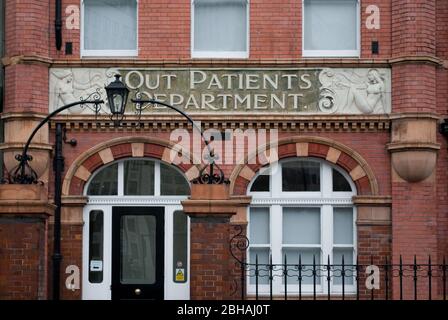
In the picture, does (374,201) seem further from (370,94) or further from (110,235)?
(110,235)

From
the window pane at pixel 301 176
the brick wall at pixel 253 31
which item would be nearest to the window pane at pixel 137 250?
the window pane at pixel 301 176

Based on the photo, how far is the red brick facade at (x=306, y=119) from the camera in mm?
21875

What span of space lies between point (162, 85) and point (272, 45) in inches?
82.7

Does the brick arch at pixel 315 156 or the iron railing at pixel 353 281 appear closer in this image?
the iron railing at pixel 353 281

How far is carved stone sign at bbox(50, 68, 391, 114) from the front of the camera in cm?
2222

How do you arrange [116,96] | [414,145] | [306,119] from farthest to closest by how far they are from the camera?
[306,119] < [414,145] < [116,96]

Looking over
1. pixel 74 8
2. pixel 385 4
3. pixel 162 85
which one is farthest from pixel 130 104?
pixel 385 4

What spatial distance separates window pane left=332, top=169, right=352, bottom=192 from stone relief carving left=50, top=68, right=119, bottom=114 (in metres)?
4.35

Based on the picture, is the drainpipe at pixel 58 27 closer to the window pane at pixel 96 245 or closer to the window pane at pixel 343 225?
the window pane at pixel 96 245

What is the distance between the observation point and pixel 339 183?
22.4 metres

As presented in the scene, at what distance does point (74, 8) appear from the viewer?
22562mm

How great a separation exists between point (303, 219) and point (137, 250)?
9.96 feet

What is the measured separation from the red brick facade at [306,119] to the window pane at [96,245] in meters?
0.31

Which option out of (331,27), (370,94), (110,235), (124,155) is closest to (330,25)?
(331,27)
